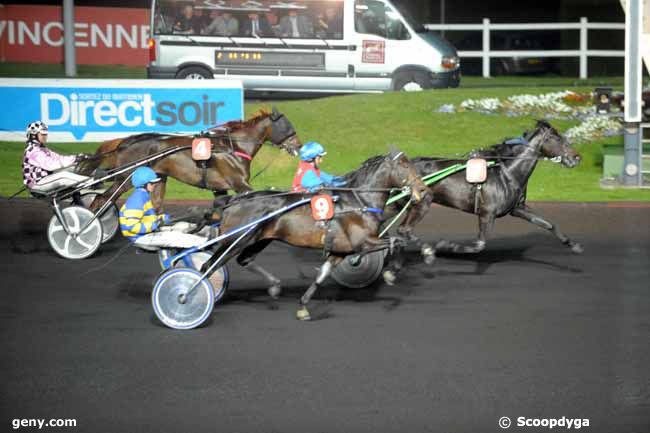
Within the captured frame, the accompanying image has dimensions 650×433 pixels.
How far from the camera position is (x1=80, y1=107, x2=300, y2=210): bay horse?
1356 centimetres

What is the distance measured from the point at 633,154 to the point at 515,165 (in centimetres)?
587

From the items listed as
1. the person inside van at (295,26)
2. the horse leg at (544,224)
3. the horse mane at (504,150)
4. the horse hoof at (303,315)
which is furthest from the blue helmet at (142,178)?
the person inside van at (295,26)

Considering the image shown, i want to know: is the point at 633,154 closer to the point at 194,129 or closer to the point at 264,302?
the point at 194,129

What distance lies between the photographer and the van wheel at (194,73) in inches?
950

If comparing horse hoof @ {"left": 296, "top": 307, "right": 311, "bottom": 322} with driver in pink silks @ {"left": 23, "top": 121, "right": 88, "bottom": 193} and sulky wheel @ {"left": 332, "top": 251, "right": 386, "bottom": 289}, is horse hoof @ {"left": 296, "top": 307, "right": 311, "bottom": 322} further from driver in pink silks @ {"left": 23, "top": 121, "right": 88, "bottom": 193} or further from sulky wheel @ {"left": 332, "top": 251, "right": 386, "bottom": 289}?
driver in pink silks @ {"left": 23, "top": 121, "right": 88, "bottom": 193}

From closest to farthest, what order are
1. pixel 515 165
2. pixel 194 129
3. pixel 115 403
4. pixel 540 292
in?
pixel 115 403
pixel 540 292
pixel 515 165
pixel 194 129

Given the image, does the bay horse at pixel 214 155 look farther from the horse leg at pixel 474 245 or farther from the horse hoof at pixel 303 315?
the horse hoof at pixel 303 315

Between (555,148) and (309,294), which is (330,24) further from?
(309,294)

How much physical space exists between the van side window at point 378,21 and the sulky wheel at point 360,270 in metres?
13.3

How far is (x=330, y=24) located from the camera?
24047 mm

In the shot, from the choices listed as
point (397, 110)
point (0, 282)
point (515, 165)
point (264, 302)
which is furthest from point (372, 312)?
point (397, 110)

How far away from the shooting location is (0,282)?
11.8m

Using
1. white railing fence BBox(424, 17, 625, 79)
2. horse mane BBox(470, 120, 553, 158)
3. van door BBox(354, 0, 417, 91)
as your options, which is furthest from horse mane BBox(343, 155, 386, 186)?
white railing fence BBox(424, 17, 625, 79)

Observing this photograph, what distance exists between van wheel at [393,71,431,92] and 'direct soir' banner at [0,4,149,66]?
26.2 ft
